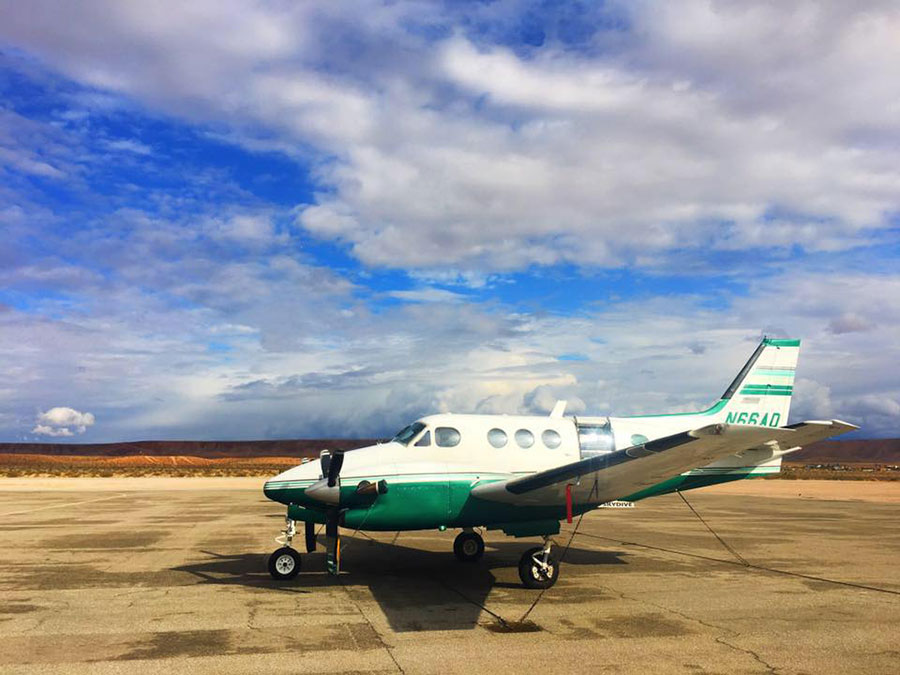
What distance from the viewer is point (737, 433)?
30.5ft

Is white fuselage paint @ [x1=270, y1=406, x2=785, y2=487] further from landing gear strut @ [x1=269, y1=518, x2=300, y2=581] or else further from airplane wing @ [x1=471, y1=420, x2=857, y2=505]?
landing gear strut @ [x1=269, y1=518, x2=300, y2=581]

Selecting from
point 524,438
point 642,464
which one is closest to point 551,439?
point 524,438

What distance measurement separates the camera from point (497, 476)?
1308cm

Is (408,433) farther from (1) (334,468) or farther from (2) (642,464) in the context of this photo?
(2) (642,464)

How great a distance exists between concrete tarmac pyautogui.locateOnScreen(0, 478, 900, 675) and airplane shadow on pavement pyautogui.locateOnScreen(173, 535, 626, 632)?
0.21 ft

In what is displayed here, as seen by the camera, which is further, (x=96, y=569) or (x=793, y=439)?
(x=96, y=569)

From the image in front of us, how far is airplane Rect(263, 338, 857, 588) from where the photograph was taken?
11.4 m

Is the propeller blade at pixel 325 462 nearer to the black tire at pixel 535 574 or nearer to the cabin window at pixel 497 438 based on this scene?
the cabin window at pixel 497 438

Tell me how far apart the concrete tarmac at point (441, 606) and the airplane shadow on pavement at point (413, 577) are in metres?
0.06

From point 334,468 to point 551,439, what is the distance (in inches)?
185

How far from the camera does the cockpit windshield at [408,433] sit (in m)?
13.2

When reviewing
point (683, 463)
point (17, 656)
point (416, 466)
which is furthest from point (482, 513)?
point (17, 656)

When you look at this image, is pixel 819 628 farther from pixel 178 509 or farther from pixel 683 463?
pixel 178 509

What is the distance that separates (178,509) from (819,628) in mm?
26275
